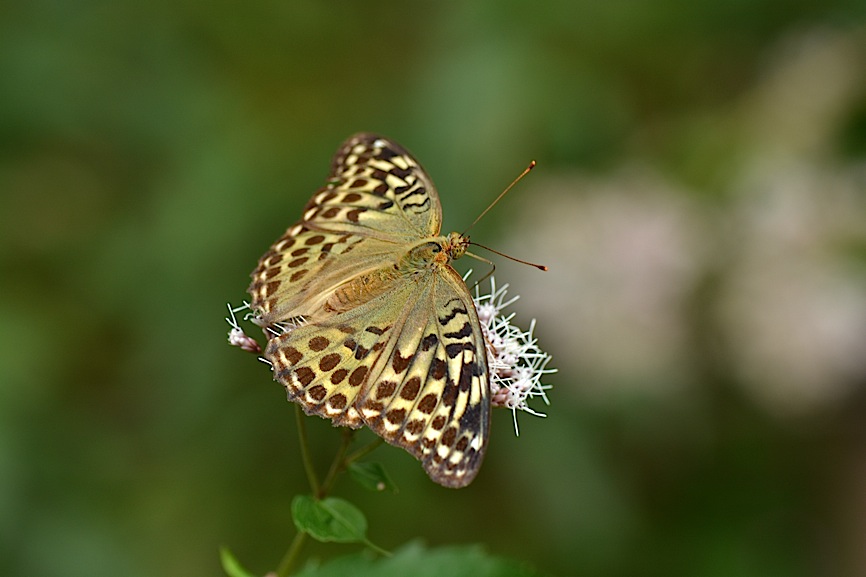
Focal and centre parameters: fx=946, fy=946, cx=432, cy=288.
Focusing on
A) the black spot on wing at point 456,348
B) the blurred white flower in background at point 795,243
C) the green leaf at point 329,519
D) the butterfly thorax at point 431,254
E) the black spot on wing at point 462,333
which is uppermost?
the blurred white flower in background at point 795,243

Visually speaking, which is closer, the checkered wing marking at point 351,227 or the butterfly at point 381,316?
the butterfly at point 381,316

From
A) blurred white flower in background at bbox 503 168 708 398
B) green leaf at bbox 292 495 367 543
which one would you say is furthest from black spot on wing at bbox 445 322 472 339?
blurred white flower in background at bbox 503 168 708 398

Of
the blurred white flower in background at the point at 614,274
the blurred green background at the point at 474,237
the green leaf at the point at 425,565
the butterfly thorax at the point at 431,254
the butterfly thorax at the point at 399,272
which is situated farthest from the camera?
the blurred white flower in background at the point at 614,274

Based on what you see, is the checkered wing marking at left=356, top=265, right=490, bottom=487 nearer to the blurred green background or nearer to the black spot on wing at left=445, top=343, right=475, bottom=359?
the black spot on wing at left=445, top=343, right=475, bottom=359

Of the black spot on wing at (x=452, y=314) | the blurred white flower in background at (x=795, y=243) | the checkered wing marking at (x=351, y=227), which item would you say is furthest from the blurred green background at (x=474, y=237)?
the black spot on wing at (x=452, y=314)

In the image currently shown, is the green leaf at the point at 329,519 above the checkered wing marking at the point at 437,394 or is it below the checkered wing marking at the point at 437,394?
below

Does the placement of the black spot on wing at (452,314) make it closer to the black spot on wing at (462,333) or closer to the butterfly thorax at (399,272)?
the black spot on wing at (462,333)

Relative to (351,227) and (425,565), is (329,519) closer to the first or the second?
(425,565)
